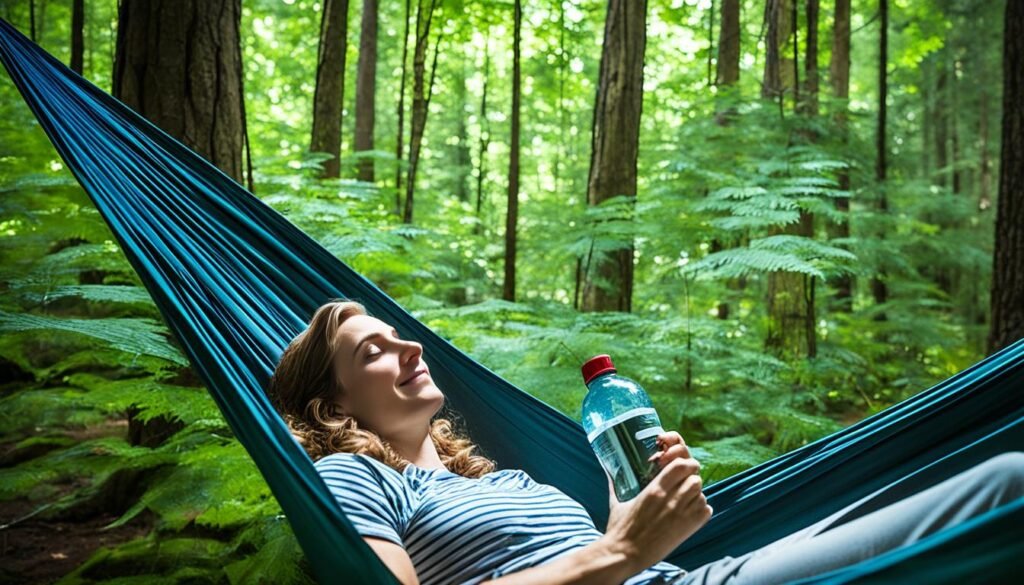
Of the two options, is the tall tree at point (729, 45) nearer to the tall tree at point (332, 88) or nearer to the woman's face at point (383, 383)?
the tall tree at point (332, 88)

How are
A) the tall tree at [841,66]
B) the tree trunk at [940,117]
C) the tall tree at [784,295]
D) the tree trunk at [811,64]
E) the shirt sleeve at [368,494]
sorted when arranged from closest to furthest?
the shirt sleeve at [368,494]
the tree trunk at [811,64]
the tall tree at [784,295]
the tall tree at [841,66]
the tree trunk at [940,117]

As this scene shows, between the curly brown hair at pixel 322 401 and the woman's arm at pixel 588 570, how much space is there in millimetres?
351

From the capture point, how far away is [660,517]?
949mm

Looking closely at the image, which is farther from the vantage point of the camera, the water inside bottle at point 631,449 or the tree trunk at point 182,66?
the tree trunk at point 182,66

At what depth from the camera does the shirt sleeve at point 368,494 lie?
100 cm

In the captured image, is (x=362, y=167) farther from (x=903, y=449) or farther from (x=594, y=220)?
(x=903, y=449)

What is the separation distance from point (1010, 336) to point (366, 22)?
4.71m

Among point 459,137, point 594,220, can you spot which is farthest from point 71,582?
point 459,137

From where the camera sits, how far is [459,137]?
9328 millimetres

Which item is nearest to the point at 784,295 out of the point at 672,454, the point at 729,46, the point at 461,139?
the point at 729,46

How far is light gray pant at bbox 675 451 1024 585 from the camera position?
0.87 metres

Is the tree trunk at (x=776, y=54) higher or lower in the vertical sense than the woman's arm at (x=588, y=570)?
higher

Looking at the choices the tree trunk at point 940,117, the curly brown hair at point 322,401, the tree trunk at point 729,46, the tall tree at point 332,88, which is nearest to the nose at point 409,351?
the curly brown hair at point 322,401

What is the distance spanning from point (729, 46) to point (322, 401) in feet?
16.6
